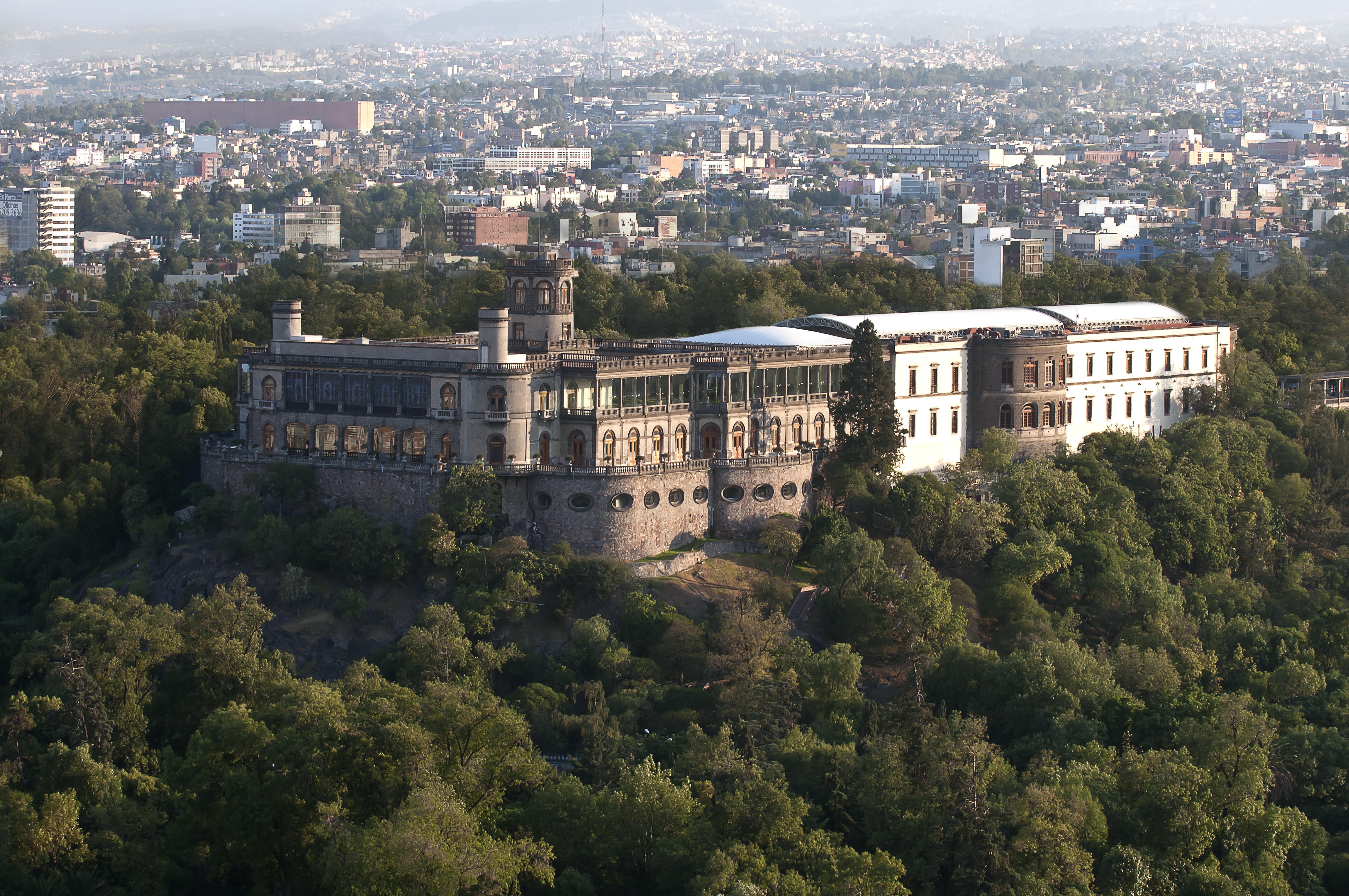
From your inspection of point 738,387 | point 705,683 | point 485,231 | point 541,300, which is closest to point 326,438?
point 541,300

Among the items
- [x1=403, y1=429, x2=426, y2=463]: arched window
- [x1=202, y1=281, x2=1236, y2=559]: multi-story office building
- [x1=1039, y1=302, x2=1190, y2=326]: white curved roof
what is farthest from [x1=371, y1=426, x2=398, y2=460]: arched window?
[x1=1039, y1=302, x2=1190, y2=326]: white curved roof

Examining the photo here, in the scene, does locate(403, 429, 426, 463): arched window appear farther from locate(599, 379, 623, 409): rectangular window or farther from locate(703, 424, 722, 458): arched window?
locate(703, 424, 722, 458): arched window

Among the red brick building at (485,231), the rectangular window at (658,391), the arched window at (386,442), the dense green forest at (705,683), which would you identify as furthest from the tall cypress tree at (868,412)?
the red brick building at (485,231)

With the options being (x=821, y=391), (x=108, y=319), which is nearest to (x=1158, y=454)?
(x=821, y=391)

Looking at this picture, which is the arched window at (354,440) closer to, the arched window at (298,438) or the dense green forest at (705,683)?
the arched window at (298,438)

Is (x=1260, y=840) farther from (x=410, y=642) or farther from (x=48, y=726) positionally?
(x=48, y=726)

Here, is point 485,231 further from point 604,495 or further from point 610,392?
point 604,495
